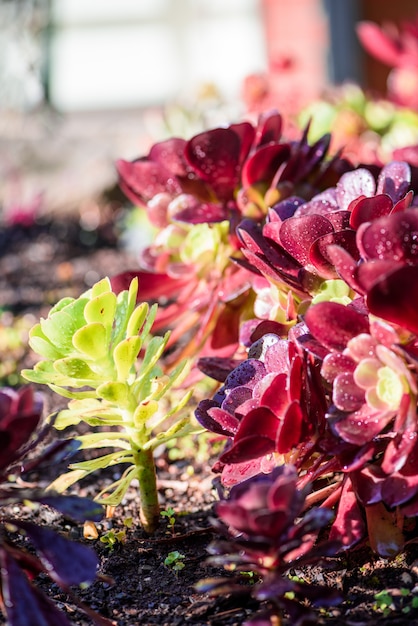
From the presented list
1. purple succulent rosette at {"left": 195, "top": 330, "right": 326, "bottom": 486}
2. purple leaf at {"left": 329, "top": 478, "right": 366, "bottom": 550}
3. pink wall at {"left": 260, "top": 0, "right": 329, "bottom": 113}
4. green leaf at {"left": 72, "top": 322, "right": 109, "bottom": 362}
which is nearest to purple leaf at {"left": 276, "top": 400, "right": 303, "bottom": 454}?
purple succulent rosette at {"left": 195, "top": 330, "right": 326, "bottom": 486}

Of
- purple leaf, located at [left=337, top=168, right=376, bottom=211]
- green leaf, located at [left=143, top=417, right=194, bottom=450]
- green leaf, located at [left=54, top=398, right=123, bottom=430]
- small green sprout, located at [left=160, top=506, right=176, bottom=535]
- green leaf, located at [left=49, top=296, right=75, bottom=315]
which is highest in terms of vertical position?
purple leaf, located at [left=337, top=168, right=376, bottom=211]

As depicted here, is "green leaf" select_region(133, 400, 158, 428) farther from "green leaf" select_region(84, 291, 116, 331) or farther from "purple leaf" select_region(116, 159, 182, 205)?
"purple leaf" select_region(116, 159, 182, 205)

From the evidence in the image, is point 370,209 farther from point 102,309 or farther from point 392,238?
point 102,309

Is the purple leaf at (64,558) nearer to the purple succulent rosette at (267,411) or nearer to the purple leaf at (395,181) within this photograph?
the purple succulent rosette at (267,411)

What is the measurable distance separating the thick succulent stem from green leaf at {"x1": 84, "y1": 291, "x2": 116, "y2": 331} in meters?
0.21

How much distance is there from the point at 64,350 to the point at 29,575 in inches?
10.3

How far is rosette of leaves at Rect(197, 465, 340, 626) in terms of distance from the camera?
734 millimetres

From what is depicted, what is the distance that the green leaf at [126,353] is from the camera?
925 mm

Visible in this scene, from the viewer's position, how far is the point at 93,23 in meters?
7.00

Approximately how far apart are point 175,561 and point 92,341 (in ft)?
1.09

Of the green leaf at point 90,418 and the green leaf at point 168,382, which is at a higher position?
the green leaf at point 168,382

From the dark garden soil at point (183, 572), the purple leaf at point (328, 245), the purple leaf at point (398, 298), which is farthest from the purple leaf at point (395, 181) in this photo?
the dark garden soil at point (183, 572)

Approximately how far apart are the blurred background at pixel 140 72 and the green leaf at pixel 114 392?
5.93ft

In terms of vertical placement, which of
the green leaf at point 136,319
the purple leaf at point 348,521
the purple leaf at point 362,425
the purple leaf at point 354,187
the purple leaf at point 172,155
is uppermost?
the purple leaf at point 354,187
